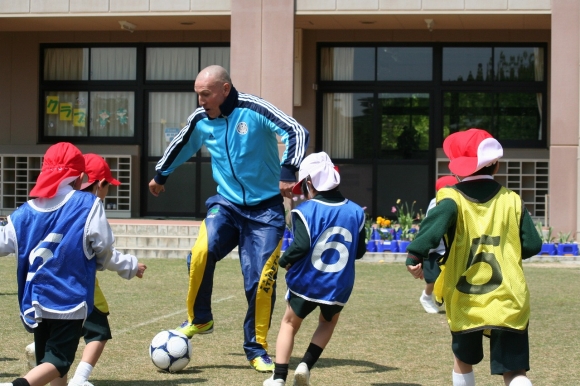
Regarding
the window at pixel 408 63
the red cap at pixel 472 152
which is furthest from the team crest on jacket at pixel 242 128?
the window at pixel 408 63

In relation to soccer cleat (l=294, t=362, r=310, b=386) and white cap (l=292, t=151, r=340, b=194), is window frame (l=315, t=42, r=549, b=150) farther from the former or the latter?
soccer cleat (l=294, t=362, r=310, b=386)

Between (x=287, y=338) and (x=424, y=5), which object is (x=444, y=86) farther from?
(x=287, y=338)

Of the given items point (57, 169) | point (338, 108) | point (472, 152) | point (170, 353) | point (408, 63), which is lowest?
point (170, 353)

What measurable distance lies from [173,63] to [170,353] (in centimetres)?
1618

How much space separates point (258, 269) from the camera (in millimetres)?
7047

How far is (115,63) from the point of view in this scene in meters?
22.4

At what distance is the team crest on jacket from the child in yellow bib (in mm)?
2383

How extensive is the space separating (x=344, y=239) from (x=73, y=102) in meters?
17.6

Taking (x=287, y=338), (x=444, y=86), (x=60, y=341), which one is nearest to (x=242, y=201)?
(x=287, y=338)

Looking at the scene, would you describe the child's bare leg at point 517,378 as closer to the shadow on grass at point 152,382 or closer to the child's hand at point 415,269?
the child's hand at point 415,269

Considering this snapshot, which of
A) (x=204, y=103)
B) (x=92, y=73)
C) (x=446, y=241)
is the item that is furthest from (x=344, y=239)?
(x=92, y=73)

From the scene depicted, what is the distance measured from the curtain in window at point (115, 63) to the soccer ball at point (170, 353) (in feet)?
53.2

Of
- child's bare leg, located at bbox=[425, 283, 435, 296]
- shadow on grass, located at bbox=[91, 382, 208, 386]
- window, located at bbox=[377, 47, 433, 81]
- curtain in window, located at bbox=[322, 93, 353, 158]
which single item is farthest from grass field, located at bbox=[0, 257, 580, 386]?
curtain in window, located at bbox=[322, 93, 353, 158]

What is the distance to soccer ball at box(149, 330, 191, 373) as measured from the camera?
6656mm
